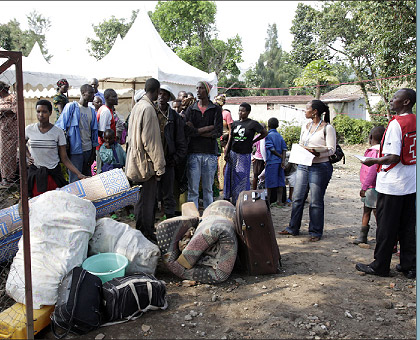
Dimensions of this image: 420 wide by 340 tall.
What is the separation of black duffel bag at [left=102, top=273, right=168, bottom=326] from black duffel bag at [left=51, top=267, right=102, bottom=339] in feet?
0.30

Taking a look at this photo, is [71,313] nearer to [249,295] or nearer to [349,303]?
[249,295]

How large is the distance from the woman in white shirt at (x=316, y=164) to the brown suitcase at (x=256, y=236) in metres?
1.27

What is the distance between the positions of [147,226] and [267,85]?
50031mm

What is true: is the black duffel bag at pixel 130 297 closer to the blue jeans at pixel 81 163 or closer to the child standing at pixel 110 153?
the blue jeans at pixel 81 163

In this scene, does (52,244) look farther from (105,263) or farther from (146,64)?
(146,64)

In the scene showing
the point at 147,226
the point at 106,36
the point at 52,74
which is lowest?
the point at 147,226

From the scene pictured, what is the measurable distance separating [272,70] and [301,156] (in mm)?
53251

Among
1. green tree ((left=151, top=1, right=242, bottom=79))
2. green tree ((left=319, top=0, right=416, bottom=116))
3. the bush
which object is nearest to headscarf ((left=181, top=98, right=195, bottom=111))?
green tree ((left=319, top=0, right=416, bottom=116))

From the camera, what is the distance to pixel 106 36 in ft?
143

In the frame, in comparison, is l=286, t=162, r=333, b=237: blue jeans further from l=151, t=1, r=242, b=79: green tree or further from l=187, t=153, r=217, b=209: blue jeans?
l=151, t=1, r=242, b=79: green tree

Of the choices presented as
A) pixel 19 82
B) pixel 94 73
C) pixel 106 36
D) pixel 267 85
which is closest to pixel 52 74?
pixel 94 73

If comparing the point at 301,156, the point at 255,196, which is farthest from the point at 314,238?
the point at 255,196

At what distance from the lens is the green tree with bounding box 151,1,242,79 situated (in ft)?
121

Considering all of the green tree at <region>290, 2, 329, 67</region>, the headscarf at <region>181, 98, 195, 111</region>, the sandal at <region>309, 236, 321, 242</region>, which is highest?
the green tree at <region>290, 2, 329, 67</region>
